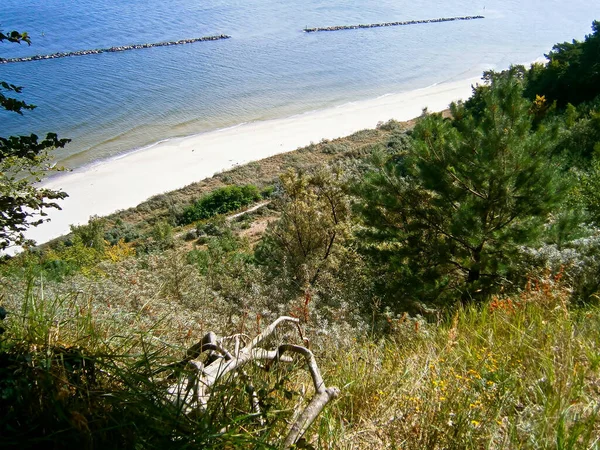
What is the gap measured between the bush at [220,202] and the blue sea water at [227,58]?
7.74m

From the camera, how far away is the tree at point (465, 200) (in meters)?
7.36

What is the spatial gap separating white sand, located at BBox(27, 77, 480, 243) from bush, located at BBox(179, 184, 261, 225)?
2.40 meters

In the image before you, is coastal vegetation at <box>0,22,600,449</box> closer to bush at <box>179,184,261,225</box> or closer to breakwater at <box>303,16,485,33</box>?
bush at <box>179,184,261,225</box>

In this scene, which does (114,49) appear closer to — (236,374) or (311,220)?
(311,220)

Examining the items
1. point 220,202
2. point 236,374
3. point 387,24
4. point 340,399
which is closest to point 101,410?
point 236,374

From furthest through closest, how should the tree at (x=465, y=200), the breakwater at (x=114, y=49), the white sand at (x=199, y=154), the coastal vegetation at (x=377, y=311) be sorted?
the breakwater at (x=114, y=49), the white sand at (x=199, y=154), the tree at (x=465, y=200), the coastal vegetation at (x=377, y=311)

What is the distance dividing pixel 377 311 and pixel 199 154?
23.3 metres

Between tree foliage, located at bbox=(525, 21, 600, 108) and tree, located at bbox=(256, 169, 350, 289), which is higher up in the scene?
tree foliage, located at bbox=(525, 21, 600, 108)

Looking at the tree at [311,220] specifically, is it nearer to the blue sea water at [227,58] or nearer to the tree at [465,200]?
the tree at [465,200]

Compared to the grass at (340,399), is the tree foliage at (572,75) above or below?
above

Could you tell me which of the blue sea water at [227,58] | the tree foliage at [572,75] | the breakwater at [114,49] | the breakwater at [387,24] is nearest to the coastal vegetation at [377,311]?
the tree foliage at [572,75]

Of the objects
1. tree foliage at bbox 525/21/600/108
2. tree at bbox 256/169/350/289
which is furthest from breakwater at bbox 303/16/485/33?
tree at bbox 256/169/350/289

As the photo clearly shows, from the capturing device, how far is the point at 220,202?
988 inches

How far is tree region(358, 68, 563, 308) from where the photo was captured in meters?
7.36
